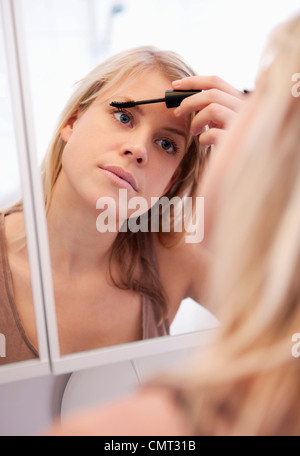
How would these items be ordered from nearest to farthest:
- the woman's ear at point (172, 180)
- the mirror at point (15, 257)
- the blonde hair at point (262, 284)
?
the blonde hair at point (262, 284) < the mirror at point (15, 257) < the woman's ear at point (172, 180)

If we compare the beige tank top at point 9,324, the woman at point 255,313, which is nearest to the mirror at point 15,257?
the beige tank top at point 9,324

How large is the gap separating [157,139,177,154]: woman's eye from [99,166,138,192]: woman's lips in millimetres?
80

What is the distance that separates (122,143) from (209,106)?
0.18 m

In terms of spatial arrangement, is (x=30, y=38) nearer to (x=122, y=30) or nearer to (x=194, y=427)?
(x=122, y=30)

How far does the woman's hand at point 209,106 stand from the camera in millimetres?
856

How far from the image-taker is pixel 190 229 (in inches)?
35.8

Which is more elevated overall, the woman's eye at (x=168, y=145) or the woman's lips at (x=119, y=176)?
the woman's eye at (x=168, y=145)

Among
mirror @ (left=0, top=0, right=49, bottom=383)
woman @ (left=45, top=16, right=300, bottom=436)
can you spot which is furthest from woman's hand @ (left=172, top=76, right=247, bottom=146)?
woman @ (left=45, top=16, right=300, bottom=436)

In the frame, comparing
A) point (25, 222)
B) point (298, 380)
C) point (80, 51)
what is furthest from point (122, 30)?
point (298, 380)

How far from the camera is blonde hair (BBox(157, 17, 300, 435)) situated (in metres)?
0.38

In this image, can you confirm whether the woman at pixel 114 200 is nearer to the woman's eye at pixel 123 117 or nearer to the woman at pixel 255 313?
the woman's eye at pixel 123 117

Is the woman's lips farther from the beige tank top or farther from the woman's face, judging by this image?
the beige tank top

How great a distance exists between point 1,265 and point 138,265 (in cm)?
25

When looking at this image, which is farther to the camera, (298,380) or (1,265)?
(1,265)
